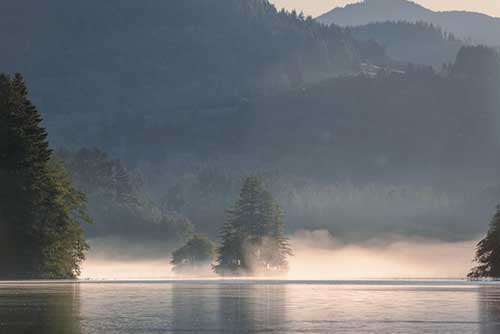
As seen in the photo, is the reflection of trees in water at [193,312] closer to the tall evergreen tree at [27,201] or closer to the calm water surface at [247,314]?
the calm water surface at [247,314]

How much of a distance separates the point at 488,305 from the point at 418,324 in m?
10.0

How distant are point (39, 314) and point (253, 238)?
107m

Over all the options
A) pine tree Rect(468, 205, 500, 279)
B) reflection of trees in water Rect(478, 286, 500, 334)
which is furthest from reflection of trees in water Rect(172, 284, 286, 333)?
pine tree Rect(468, 205, 500, 279)

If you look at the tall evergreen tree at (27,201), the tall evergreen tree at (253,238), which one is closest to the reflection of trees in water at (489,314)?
the tall evergreen tree at (27,201)

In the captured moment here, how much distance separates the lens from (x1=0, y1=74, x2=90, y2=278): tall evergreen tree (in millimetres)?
77000

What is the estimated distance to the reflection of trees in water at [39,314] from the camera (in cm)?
2980

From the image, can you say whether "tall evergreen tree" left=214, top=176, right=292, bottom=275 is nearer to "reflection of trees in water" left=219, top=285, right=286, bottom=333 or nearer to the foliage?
the foliage

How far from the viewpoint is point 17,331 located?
95.0 feet

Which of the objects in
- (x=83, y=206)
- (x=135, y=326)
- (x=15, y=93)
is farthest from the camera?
(x=83, y=206)

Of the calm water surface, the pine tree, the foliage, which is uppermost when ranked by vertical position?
the foliage

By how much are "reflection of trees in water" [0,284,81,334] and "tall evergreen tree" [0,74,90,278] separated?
96.6 feet

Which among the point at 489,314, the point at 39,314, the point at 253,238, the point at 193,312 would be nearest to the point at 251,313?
the point at 193,312

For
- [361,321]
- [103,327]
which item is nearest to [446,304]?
[361,321]

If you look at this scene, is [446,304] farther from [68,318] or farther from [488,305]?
[68,318]
